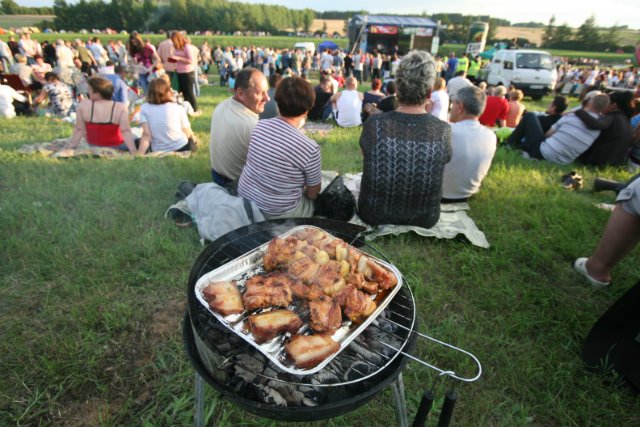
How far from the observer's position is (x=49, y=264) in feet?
10.6

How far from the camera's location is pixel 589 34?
64.4m

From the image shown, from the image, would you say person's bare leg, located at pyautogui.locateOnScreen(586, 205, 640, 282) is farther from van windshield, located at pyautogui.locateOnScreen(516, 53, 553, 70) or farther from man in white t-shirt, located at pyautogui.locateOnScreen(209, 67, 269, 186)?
van windshield, located at pyautogui.locateOnScreen(516, 53, 553, 70)

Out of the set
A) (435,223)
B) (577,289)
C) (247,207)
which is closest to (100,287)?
(247,207)

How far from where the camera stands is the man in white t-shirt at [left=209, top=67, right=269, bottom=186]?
12.6ft

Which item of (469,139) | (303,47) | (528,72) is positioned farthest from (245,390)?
(303,47)

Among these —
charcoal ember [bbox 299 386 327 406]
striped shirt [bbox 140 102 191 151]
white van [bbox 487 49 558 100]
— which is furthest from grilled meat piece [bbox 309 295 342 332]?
white van [bbox 487 49 558 100]

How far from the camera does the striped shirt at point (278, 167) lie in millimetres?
3020

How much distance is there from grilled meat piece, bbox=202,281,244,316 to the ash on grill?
0.14 m

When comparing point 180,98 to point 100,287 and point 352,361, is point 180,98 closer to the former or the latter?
point 100,287

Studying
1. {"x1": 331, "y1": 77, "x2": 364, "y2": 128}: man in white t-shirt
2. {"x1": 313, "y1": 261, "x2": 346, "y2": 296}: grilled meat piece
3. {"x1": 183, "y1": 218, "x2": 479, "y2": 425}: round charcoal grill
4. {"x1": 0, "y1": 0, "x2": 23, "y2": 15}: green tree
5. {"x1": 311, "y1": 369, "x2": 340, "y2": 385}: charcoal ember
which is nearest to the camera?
{"x1": 183, "y1": 218, "x2": 479, "y2": 425}: round charcoal grill

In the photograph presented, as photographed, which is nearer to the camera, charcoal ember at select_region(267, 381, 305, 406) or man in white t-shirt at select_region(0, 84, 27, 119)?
charcoal ember at select_region(267, 381, 305, 406)

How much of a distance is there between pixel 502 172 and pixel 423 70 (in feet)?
11.3

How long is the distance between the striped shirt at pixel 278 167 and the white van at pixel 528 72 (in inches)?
675

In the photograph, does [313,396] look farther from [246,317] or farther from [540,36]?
[540,36]
